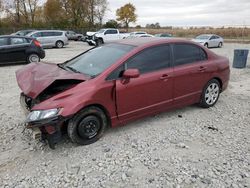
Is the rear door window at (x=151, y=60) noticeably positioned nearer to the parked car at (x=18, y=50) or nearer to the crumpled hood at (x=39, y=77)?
the crumpled hood at (x=39, y=77)

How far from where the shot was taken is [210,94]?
5078 mm

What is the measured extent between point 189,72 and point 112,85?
5.67 feet

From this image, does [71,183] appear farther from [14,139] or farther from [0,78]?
[0,78]

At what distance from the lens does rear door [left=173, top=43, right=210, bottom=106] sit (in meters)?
4.41

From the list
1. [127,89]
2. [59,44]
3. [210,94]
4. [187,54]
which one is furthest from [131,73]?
[59,44]

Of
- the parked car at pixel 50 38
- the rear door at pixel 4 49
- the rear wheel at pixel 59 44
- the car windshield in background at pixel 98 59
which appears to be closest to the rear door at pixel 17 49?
the rear door at pixel 4 49

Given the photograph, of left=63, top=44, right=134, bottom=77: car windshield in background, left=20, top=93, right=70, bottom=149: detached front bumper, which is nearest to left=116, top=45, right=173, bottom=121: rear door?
left=63, top=44, right=134, bottom=77: car windshield in background

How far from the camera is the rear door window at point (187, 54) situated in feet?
14.5

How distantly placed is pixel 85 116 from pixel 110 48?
1.48 metres

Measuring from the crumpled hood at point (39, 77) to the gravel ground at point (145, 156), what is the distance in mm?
886

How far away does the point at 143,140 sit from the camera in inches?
148

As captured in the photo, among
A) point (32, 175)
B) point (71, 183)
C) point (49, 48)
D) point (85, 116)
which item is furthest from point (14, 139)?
point (49, 48)

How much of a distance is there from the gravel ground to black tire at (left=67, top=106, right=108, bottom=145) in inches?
5.3

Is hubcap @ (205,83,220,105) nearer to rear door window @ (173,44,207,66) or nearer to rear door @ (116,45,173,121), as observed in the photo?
rear door window @ (173,44,207,66)
